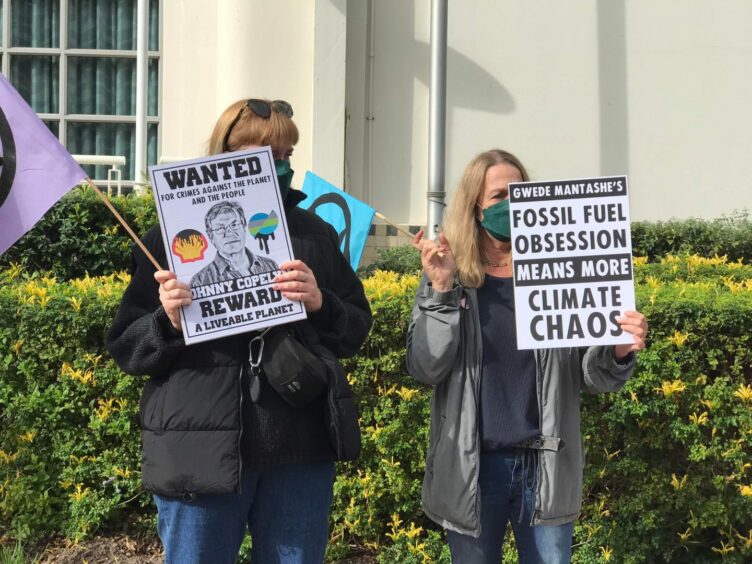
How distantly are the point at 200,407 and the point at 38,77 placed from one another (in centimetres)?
805

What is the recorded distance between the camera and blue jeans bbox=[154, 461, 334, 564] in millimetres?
2650

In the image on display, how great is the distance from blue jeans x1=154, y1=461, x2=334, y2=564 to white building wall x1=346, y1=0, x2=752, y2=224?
6.84 metres

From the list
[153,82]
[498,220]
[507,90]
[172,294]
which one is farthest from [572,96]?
[172,294]

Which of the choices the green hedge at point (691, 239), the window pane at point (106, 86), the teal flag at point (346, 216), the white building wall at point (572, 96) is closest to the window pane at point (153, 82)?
the window pane at point (106, 86)

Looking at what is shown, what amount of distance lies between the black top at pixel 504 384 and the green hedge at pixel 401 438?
1.35 metres

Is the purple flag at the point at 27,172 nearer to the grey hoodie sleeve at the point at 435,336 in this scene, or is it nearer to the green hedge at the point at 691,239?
the grey hoodie sleeve at the point at 435,336

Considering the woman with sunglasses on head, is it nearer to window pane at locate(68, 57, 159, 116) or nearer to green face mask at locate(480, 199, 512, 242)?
green face mask at locate(480, 199, 512, 242)

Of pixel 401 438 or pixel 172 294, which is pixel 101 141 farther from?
pixel 172 294

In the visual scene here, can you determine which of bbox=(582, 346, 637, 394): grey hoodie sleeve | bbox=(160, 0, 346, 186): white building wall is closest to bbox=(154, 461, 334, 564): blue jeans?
bbox=(582, 346, 637, 394): grey hoodie sleeve

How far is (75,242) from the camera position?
6727mm

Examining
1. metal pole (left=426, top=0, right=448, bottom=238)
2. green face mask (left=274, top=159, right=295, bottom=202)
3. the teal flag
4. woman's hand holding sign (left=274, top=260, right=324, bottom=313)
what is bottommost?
woman's hand holding sign (left=274, top=260, right=324, bottom=313)

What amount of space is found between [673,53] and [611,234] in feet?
24.2

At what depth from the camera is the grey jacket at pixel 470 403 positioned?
9.52ft

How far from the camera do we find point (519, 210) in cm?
302
